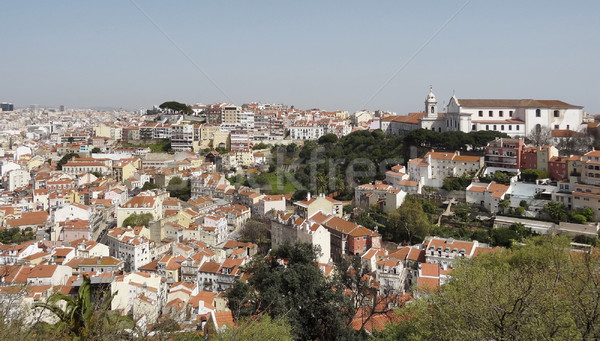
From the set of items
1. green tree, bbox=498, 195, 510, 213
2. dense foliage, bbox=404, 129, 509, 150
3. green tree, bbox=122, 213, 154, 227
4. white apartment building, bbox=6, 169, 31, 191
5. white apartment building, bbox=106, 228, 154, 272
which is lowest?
white apartment building, bbox=106, 228, 154, 272

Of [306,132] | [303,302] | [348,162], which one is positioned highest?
[306,132]

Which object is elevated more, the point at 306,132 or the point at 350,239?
the point at 306,132

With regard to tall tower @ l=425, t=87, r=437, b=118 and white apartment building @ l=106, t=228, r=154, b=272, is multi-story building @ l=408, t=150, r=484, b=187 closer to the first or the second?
tall tower @ l=425, t=87, r=437, b=118

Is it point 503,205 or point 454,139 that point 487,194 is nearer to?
point 503,205

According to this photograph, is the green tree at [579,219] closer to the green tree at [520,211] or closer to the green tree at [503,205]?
the green tree at [520,211]

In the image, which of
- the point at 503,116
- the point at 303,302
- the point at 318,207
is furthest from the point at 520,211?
the point at 303,302

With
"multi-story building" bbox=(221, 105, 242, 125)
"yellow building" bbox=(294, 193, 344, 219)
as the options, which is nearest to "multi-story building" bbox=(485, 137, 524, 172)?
"yellow building" bbox=(294, 193, 344, 219)
